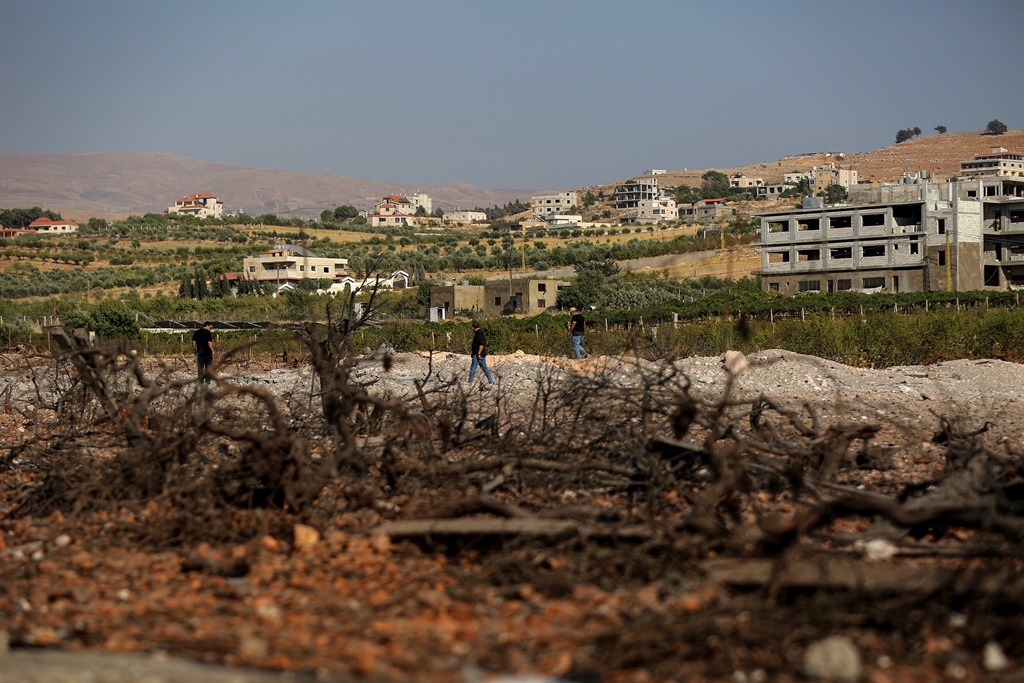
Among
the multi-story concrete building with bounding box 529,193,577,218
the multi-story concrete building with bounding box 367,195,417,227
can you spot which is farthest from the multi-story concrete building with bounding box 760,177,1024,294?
the multi-story concrete building with bounding box 529,193,577,218

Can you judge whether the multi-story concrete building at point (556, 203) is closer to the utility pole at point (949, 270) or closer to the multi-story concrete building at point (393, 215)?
the multi-story concrete building at point (393, 215)

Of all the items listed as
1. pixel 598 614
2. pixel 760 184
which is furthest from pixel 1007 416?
pixel 760 184

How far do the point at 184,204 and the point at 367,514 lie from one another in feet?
583

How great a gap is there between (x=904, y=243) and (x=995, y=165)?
10089cm

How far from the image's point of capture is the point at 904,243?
49.8 m

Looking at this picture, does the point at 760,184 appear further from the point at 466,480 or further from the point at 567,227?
the point at 466,480

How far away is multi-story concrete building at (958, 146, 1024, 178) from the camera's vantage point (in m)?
133

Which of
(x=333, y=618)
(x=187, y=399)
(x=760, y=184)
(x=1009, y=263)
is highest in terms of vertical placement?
(x=760, y=184)

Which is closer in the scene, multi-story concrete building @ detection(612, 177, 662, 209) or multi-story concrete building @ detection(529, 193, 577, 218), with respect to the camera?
multi-story concrete building @ detection(612, 177, 662, 209)

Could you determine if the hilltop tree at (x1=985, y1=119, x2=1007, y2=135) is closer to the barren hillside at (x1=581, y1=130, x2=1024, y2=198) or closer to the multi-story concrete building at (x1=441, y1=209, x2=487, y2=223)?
the barren hillside at (x1=581, y1=130, x2=1024, y2=198)

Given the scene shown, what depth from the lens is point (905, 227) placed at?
50.3 meters

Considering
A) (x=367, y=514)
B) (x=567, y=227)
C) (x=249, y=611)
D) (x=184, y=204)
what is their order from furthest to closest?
(x=184, y=204) < (x=567, y=227) < (x=367, y=514) < (x=249, y=611)

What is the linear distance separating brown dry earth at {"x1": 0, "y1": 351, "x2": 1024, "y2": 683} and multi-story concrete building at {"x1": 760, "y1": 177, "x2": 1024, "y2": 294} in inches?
1801

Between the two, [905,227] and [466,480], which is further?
[905,227]
